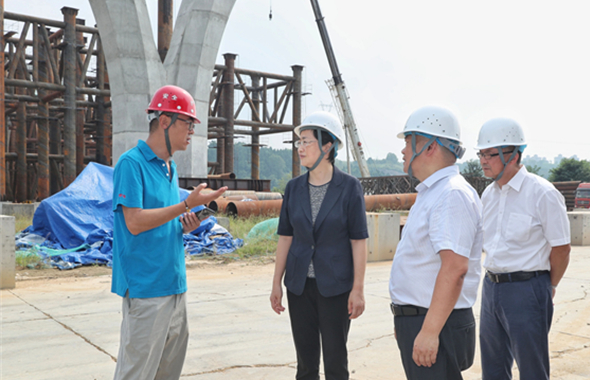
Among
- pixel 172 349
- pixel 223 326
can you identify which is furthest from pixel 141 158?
pixel 223 326

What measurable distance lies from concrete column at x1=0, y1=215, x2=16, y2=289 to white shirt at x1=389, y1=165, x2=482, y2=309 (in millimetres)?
6732

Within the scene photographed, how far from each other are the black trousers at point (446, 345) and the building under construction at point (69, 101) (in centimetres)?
1571

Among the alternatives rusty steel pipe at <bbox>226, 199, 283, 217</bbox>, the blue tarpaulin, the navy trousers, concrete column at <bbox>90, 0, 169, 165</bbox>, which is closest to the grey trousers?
the navy trousers

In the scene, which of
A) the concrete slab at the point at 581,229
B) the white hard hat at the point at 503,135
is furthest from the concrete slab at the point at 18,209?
the concrete slab at the point at 581,229

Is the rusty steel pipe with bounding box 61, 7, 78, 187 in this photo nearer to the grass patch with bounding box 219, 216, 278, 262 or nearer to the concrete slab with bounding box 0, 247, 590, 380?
the grass patch with bounding box 219, 216, 278, 262

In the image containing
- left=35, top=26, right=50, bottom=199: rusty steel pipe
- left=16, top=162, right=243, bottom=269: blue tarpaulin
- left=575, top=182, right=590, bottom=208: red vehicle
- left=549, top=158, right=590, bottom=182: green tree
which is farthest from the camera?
left=549, top=158, right=590, bottom=182: green tree

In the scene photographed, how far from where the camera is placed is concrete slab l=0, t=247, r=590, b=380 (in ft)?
14.0

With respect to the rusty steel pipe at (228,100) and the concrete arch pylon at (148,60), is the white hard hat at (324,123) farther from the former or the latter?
the rusty steel pipe at (228,100)

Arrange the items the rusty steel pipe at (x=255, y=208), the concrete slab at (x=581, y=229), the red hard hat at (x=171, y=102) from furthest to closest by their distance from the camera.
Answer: the concrete slab at (x=581, y=229) < the rusty steel pipe at (x=255, y=208) < the red hard hat at (x=171, y=102)

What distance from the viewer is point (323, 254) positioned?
317 cm

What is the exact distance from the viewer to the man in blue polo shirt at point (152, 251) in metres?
2.58

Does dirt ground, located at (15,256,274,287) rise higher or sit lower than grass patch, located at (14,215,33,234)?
lower

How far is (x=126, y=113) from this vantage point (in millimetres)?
17297

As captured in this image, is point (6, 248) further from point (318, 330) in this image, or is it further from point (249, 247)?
point (318, 330)
